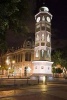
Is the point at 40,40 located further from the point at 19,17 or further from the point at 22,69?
the point at 19,17

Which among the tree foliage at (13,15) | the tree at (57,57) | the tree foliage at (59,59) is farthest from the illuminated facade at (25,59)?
the tree foliage at (13,15)

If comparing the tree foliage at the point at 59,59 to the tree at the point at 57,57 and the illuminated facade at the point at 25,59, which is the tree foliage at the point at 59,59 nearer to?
the tree at the point at 57,57

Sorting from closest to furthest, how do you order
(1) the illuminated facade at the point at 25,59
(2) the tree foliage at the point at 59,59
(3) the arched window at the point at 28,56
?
1. (2) the tree foliage at the point at 59,59
2. (1) the illuminated facade at the point at 25,59
3. (3) the arched window at the point at 28,56

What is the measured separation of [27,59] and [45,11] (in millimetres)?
34260

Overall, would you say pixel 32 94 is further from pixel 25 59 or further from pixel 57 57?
pixel 57 57

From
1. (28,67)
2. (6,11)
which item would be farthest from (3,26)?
(28,67)

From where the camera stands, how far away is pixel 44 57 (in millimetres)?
69812

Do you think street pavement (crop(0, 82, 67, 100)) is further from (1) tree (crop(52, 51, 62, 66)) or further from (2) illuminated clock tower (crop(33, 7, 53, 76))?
(1) tree (crop(52, 51, 62, 66))

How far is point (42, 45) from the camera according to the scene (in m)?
71.5

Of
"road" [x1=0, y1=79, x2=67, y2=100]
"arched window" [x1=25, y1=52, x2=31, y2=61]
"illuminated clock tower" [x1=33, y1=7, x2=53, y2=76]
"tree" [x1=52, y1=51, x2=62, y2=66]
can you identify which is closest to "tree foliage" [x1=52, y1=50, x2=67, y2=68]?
"tree" [x1=52, y1=51, x2=62, y2=66]

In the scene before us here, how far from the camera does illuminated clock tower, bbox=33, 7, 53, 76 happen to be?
68.7 metres

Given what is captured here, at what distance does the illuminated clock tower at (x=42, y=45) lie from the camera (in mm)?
68688

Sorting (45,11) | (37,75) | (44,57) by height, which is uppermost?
(45,11)

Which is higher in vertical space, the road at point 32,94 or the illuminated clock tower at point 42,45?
the illuminated clock tower at point 42,45
